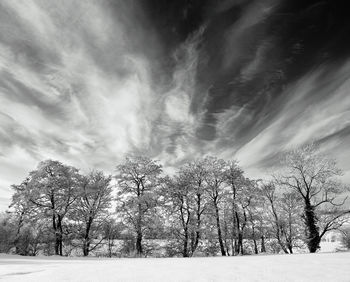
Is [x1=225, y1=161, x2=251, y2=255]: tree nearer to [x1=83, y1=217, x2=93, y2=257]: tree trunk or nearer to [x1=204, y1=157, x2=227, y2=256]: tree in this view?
[x1=204, y1=157, x2=227, y2=256]: tree

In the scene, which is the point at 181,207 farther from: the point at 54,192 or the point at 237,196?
the point at 54,192

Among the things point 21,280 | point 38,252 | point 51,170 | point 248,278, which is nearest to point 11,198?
point 51,170

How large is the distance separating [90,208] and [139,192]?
636cm

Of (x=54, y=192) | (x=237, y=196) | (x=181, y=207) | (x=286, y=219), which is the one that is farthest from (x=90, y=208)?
(x=286, y=219)

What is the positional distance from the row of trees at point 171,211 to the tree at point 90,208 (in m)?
0.11

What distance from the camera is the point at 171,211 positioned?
82.2ft

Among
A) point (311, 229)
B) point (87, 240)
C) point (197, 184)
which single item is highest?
point (197, 184)

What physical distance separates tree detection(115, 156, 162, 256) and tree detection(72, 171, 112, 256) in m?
2.43

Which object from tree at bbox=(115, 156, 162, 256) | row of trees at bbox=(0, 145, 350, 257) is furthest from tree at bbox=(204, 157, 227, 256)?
tree at bbox=(115, 156, 162, 256)

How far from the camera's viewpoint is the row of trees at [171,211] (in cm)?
2245

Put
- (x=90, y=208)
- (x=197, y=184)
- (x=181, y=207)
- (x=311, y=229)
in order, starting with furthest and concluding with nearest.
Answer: (x=197, y=184), (x=181, y=207), (x=90, y=208), (x=311, y=229)

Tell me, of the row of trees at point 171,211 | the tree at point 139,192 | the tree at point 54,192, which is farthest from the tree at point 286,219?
the tree at point 54,192

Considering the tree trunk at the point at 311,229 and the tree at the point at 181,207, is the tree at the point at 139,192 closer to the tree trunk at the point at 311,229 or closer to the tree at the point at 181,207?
the tree at the point at 181,207

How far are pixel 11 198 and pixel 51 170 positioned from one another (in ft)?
17.1
